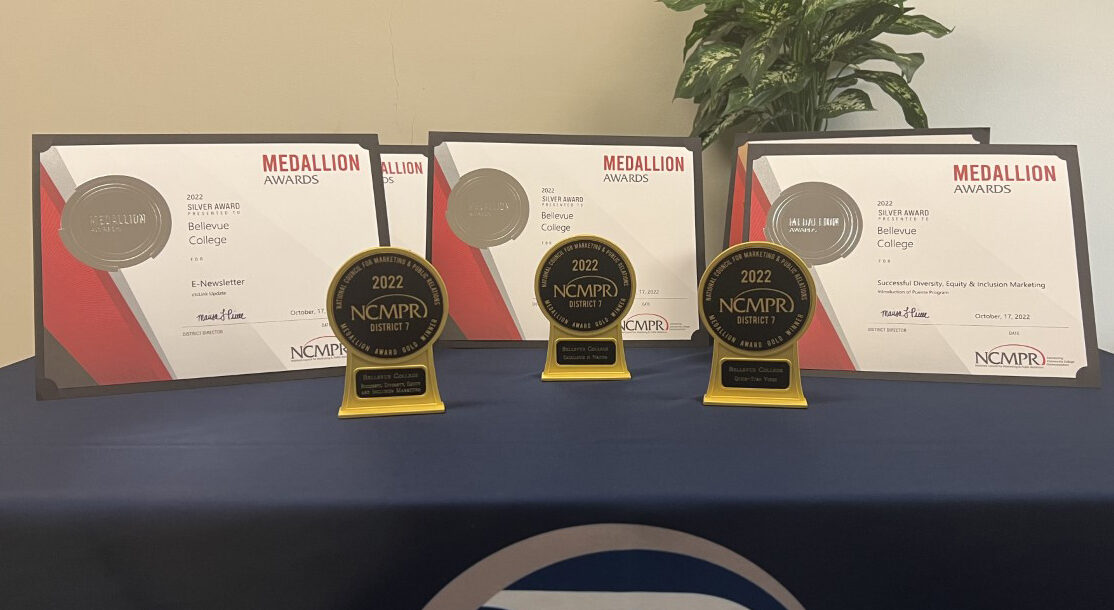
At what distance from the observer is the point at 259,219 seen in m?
1.00

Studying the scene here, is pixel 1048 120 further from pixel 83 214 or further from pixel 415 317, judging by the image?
pixel 83 214

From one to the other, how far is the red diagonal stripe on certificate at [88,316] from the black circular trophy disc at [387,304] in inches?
13.3

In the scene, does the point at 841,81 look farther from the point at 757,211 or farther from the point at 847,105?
the point at 757,211

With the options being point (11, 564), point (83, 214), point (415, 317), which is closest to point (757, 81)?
point (415, 317)

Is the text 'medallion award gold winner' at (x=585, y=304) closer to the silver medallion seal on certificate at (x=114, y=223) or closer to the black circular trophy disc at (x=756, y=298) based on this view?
the black circular trophy disc at (x=756, y=298)

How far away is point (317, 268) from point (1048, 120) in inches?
64.6

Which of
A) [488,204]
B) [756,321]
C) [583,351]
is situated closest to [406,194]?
[488,204]

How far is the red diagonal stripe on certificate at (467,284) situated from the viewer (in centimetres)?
113

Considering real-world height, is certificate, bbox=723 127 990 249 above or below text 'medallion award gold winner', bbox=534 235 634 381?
above

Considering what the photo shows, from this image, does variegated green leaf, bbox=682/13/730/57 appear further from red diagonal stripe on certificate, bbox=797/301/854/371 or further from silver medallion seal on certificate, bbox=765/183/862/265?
red diagonal stripe on certificate, bbox=797/301/854/371

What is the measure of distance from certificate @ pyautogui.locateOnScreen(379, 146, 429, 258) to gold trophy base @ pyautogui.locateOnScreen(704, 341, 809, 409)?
63cm

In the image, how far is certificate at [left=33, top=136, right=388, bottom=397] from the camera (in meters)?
0.92
